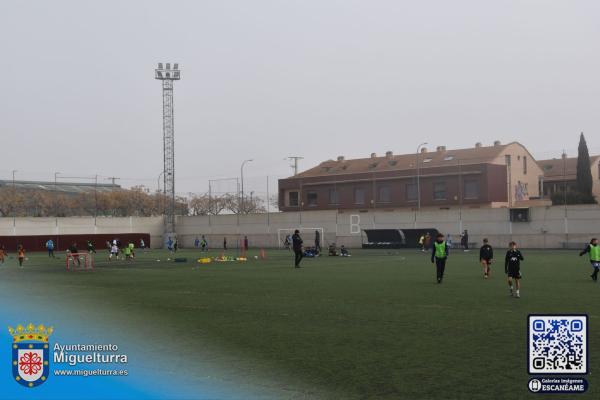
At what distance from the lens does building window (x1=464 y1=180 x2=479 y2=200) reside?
83.8 m

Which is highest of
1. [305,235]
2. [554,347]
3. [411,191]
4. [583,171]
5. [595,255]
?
[583,171]

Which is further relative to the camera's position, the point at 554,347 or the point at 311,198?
the point at 311,198

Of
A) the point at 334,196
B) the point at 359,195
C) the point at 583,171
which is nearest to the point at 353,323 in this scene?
the point at 359,195

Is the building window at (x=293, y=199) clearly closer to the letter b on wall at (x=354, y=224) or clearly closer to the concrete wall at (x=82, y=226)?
the concrete wall at (x=82, y=226)

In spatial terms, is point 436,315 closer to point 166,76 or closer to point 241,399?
point 241,399

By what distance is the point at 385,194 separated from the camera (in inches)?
3627

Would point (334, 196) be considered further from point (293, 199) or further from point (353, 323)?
point (353, 323)

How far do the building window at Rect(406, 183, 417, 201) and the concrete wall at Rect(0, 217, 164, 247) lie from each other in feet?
104

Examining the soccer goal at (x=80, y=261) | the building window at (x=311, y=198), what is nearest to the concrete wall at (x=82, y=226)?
the building window at (x=311, y=198)

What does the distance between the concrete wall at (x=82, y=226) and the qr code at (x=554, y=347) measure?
253 feet

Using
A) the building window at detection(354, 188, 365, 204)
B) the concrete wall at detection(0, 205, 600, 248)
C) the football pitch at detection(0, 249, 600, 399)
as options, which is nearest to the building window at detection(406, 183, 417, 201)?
the building window at detection(354, 188, 365, 204)

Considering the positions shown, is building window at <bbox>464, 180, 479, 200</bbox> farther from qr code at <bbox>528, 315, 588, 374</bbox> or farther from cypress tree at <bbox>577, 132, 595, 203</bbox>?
qr code at <bbox>528, 315, 588, 374</bbox>

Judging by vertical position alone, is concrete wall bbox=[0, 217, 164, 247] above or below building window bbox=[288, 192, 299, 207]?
below

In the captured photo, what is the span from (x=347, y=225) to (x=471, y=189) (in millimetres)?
17196
